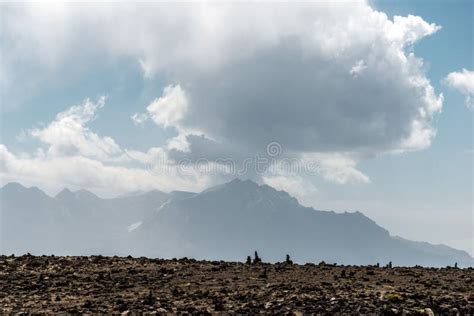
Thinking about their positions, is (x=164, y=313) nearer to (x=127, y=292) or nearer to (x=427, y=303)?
(x=127, y=292)

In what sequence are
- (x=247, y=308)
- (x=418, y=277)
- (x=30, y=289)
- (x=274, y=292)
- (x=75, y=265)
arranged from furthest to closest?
(x=75, y=265)
(x=418, y=277)
(x=30, y=289)
(x=274, y=292)
(x=247, y=308)

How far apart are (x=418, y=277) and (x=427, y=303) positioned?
330 inches

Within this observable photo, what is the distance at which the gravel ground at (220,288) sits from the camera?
20469 millimetres

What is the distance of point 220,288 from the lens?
24.8 m

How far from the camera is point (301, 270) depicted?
98.8ft

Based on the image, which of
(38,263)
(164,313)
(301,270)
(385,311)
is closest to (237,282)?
(301,270)

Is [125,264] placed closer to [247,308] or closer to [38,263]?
[38,263]

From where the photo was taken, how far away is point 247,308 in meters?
20.3

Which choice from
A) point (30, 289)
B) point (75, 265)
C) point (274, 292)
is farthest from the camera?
point (75, 265)

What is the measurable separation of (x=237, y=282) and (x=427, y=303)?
31.8ft

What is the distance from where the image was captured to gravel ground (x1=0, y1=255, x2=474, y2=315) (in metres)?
20.5

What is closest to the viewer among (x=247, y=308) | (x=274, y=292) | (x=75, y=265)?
(x=247, y=308)

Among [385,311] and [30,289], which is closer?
[385,311]

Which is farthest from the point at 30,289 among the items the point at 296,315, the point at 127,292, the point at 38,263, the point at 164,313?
the point at 296,315
